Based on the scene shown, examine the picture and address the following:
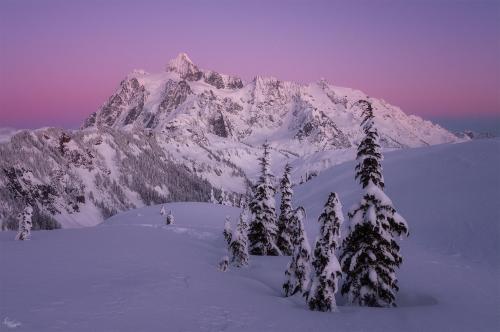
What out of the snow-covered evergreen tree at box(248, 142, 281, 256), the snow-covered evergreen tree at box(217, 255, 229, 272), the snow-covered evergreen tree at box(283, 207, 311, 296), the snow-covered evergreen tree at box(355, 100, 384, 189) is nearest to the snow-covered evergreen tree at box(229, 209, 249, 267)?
the snow-covered evergreen tree at box(217, 255, 229, 272)

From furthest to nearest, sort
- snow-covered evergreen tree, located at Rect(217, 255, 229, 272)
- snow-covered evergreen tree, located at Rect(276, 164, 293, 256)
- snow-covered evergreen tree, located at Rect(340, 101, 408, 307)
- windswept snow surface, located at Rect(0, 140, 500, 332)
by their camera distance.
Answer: snow-covered evergreen tree, located at Rect(276, 164, 293, 256) < snow-covered evergreen tree, located at Rect(217, 255, 229, 272) < snow-covered evergreen tree, located at Rect(340, 101, 408, 307) < windswept snow surface, located at Rect(0, 140, 500, 332)

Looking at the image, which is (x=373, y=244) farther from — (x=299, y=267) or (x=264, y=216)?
(x=264, y=216)

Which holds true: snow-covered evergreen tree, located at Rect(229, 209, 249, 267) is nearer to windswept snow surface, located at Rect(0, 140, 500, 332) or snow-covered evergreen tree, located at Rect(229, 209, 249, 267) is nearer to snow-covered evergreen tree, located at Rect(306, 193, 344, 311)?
windswept snow surface, located at Rect(0, 140, 500, 332)

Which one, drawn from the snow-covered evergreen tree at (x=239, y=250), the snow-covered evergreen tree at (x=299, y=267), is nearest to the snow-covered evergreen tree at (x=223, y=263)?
the snow-covered evergreen tree at (x=239, y=250)

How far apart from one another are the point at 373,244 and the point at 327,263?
3819 mm

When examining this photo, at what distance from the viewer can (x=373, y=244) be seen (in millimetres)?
20078

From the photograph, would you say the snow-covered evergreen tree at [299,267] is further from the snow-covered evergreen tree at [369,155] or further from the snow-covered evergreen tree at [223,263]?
the snow-covered evergreen tree at [223,263]

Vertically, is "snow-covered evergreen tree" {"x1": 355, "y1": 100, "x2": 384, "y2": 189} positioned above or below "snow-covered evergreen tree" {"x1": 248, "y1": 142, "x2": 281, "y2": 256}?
above

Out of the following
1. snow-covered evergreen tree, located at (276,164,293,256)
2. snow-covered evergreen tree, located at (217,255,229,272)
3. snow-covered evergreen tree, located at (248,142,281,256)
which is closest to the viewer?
snow-covered evergreen tree, located at (217,255,229,272)

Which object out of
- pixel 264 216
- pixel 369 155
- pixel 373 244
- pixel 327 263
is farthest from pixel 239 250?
pixel 369 155

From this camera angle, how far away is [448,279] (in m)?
25.2

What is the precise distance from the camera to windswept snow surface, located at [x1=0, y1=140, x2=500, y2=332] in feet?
43.2

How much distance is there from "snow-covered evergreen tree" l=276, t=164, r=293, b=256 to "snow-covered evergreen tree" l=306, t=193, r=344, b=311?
17.7 metres

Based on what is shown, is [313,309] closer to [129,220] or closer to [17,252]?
[17,252]
